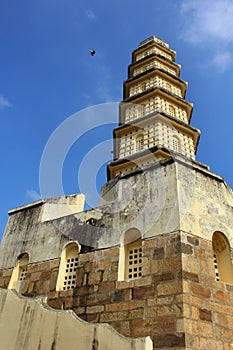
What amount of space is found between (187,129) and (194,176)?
22.3 feet

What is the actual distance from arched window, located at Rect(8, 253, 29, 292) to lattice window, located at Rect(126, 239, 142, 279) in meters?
3.62

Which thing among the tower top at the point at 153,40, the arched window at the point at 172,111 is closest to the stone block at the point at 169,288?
the arched window at the point at 172,111

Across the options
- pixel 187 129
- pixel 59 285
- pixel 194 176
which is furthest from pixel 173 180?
pixel 187 129

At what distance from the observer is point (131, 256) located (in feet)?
28.8

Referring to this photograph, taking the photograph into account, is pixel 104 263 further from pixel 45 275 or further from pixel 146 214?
pixel 45 275

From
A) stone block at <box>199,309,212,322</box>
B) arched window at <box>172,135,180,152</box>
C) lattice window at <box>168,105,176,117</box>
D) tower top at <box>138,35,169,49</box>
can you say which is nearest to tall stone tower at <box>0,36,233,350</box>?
stone block at <box>199,309,212,322</box>

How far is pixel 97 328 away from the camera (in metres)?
5.93

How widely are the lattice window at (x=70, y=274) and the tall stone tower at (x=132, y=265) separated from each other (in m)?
0.03

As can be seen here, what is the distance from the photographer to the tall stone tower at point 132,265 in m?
6.66

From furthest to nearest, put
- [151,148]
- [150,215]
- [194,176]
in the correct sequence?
[151,148], [194,176], [150,215]

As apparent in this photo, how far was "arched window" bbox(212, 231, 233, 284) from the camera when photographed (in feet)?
27.2

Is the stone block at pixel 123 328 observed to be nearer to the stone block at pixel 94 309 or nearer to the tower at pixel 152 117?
the stone block at pixel 94 309

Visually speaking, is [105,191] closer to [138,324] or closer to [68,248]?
[68,248]

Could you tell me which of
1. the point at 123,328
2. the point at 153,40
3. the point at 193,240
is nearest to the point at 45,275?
the point at 123,328
